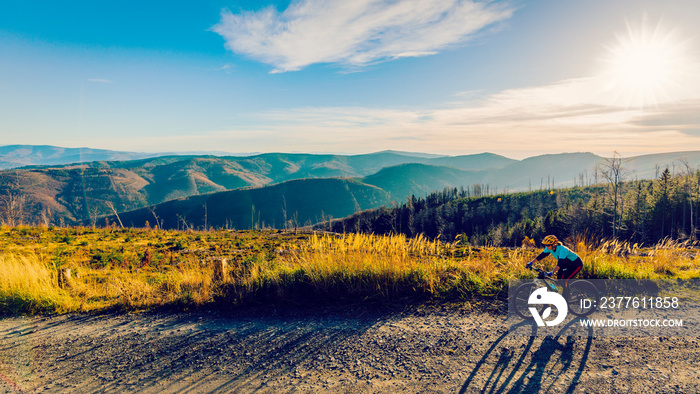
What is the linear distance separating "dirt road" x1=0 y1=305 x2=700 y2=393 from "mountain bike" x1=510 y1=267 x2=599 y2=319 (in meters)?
0.53

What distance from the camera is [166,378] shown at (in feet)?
12.1

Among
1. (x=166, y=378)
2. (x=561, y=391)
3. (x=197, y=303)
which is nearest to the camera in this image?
(x=561, y=391)

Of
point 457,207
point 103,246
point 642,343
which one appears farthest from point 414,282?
point 457,207

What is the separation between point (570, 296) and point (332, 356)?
4386mm

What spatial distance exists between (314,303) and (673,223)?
61937mm

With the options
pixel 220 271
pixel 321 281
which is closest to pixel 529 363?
pixel 321 281

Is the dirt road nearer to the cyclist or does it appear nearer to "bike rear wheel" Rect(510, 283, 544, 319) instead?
"bike rear wheel" Rect(510, 283, 544, 319)

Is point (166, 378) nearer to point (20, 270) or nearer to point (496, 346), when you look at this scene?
point (496, 346)

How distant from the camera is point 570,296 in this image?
5402 millimetres

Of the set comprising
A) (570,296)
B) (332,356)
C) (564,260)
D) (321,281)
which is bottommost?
(332,356)

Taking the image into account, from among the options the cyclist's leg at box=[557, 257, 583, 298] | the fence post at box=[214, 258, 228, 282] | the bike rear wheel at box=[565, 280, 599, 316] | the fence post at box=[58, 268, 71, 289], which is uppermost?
the cyclist's leg at box=[557, 257, 583, 298]

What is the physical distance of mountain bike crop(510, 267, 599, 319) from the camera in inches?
207

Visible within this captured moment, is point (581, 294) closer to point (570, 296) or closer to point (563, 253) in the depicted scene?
point (570, 296)

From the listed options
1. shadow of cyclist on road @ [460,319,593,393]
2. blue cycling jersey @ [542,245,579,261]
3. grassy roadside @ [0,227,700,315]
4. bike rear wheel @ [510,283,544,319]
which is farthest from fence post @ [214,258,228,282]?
blue cycling jersey @ [542,245,579,261]
